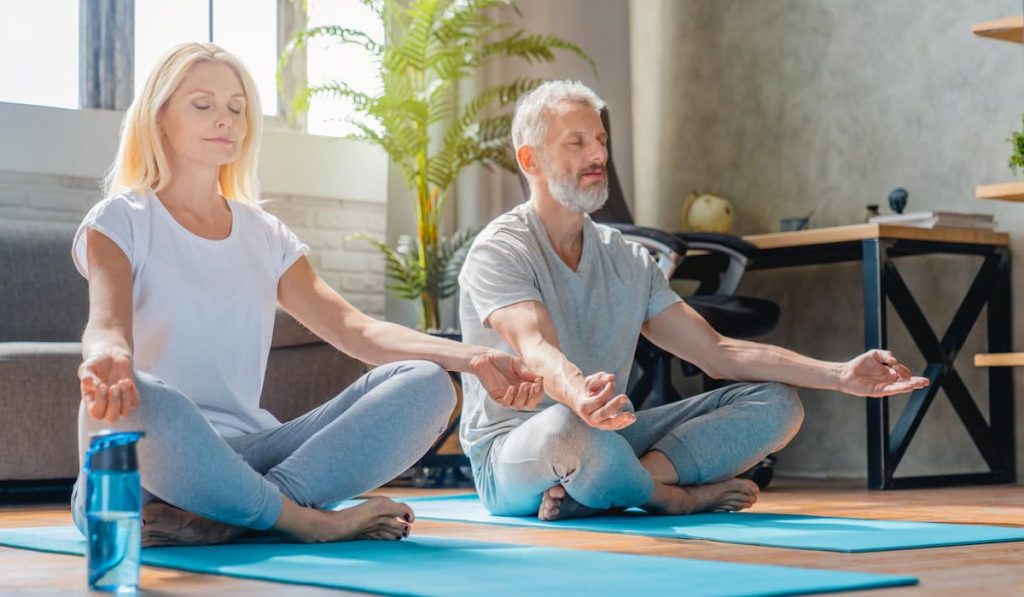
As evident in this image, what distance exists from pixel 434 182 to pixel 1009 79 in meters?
1.81

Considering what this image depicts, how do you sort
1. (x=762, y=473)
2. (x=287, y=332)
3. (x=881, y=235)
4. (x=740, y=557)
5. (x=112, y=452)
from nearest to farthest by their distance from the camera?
(x=112, y=452) → (x=740, y=557) → (x=287, y=332) → (x=762, y=473) → (x=881, y=235)

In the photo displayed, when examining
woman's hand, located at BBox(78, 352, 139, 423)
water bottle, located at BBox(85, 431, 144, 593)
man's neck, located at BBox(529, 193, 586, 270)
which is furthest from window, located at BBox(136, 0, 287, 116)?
water bottle, located at BBox(85, 431, 144, 593)

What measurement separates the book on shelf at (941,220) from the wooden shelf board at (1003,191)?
18 cm

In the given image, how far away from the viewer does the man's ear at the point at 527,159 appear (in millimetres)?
2824

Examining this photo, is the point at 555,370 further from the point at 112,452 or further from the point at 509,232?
the point at 112,452

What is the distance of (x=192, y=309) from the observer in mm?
2129

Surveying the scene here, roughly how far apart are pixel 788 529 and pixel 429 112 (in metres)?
2.73

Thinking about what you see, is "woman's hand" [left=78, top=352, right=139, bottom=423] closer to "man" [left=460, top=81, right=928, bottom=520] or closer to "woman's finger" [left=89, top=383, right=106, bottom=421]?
"woman's finger" [left=89, top=383, right=106, bottom=421]

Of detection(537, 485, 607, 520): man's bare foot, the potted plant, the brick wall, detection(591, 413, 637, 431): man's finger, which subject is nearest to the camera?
detection(591, 413, 637, 431): man's finger

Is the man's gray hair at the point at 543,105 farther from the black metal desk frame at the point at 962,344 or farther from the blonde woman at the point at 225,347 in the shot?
the black metal desk frame at the point at 962,344

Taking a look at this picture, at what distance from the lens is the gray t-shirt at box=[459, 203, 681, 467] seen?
2.69 m

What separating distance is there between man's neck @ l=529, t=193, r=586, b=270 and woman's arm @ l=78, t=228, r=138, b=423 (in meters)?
0.96

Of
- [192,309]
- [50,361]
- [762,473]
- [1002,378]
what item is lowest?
[762,473]

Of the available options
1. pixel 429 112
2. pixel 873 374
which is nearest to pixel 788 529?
pixel 873 374
